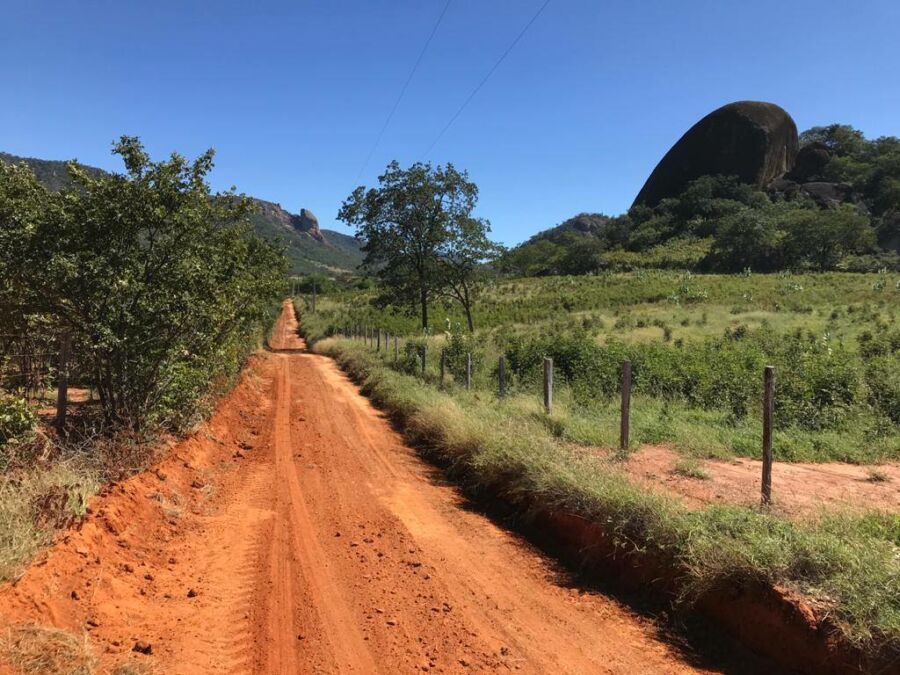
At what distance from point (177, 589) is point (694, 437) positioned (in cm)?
788

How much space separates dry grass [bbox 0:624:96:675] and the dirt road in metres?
0.22

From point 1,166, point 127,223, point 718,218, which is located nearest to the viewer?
point 127,223

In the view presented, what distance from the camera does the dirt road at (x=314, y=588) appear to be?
4.20 meters

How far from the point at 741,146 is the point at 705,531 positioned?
116979mm

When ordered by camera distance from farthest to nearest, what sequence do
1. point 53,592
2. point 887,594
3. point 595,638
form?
point 595,638 < point 53,592 < point 887,594

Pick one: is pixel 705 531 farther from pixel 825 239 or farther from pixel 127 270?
pixel 825 239

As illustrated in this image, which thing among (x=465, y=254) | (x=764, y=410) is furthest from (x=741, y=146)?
(x=764, y=410)

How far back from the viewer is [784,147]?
108125 mm

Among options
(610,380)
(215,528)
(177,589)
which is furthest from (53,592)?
(610,380)

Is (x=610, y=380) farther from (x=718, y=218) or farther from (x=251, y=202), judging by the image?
→ (x=718, y=218)

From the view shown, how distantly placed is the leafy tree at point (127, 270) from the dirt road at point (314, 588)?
1.18 metres

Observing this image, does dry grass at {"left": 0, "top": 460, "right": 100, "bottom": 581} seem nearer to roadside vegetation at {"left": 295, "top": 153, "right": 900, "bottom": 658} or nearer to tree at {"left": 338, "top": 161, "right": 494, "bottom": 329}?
roadside vegetation at {"left": 295, "top": 153, "right": 900, "bottom": 658}

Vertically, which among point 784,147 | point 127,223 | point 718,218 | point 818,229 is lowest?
point 127,223

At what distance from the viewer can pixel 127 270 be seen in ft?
23.7
